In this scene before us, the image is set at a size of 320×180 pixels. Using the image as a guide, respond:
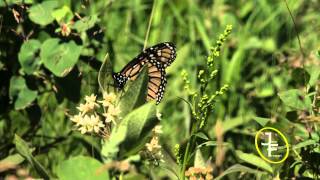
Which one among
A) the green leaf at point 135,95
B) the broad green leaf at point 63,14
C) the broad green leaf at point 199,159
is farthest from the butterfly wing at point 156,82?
the green leaf at point 135,95

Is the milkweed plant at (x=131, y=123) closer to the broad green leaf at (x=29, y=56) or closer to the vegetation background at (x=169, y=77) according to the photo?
the vegetation background at (x=169, y=77)

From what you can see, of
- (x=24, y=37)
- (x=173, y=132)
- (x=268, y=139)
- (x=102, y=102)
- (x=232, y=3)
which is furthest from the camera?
(x=232, y=3)

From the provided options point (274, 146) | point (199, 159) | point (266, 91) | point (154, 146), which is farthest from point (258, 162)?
point (266, 91)

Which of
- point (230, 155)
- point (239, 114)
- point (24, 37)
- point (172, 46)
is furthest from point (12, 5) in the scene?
point (239, 114)

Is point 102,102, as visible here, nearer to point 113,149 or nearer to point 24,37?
point 113,149

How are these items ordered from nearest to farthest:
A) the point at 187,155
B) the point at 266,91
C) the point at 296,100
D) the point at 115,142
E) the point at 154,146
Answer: the point at 115,142 → the point at 154,146 → the point at 187,155 → the point at 296,100 → the point at 266,91

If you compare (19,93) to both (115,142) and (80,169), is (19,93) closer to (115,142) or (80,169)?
(80,169)

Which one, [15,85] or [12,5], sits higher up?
[12,5]
